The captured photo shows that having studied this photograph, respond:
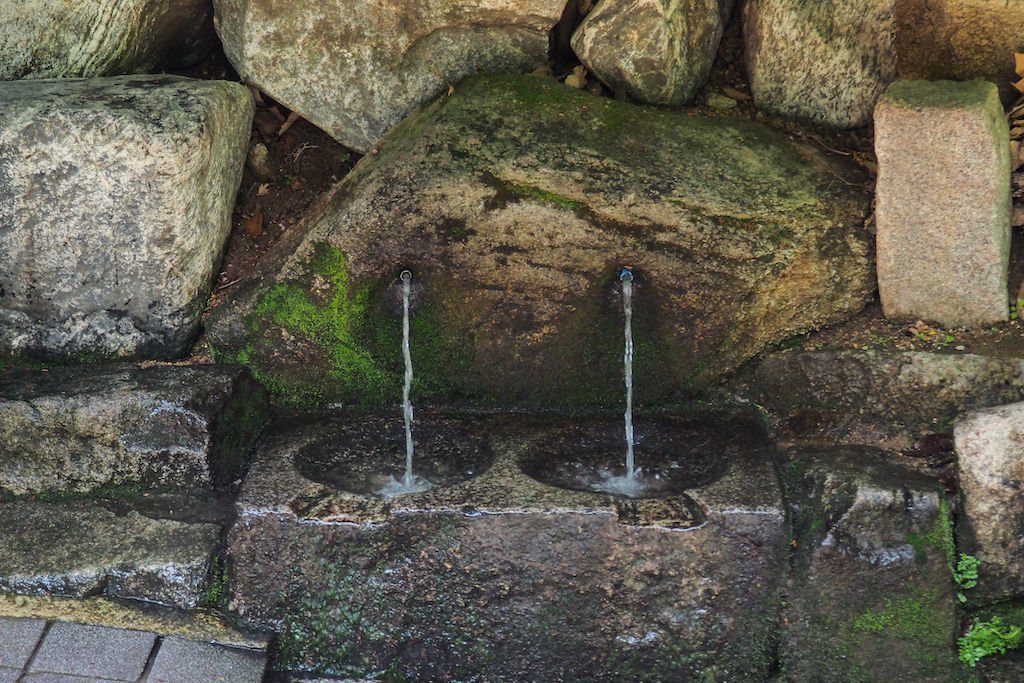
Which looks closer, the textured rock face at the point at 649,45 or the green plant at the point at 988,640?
the green plant at the point at 988,640

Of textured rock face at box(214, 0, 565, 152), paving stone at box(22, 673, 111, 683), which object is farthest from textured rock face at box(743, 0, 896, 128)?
paving stone at box(22, 673, 111, 683)

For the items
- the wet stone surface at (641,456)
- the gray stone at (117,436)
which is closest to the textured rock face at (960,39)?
the wet stone surface at (641,456)

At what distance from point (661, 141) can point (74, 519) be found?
2.25 m

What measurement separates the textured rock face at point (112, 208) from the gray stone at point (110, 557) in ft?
2.23

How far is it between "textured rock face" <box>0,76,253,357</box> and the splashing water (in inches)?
29.8

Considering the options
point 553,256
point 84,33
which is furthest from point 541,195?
point 84,33

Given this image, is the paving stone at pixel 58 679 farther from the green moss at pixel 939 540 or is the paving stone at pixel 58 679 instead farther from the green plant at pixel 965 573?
the green plant at pixel 965 573

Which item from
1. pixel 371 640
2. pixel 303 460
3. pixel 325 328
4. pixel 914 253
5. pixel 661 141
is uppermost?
pixel 661 141

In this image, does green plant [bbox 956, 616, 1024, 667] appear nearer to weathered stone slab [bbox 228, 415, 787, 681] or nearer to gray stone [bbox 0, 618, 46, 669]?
weathered stone slab [bbox 228, 415, 787, 681]

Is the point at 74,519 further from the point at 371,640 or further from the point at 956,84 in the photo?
the point at 956,84

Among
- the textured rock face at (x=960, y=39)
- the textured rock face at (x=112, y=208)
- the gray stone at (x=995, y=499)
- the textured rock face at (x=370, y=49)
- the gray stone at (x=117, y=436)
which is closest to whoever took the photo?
the gray stone at (x=995, y=499)

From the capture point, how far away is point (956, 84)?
3592 millimetres

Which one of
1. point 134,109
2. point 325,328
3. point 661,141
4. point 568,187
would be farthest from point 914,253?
point 134,109

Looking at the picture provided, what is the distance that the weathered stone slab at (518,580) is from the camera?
330cm
